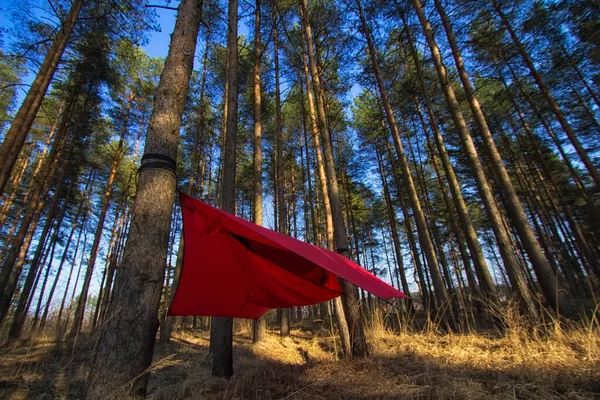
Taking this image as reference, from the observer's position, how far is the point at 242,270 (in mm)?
2752

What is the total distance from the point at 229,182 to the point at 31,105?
5.25m

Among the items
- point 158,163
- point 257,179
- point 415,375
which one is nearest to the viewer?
point 158,163

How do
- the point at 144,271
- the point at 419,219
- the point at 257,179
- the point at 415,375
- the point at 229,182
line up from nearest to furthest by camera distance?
the point at 144,271 → the point at 415,375 → the point at 229,182 → the point at 257,179 → the point at 419,219

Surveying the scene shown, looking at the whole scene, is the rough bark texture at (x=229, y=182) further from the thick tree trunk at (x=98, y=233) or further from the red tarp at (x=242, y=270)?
the thick tree trunk at (x=98, y=233)

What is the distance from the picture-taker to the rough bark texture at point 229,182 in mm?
3483

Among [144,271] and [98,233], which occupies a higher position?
[98,233]

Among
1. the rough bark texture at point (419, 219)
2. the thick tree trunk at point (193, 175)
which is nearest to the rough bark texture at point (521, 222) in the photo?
the rough bark texture at point (419, 219)

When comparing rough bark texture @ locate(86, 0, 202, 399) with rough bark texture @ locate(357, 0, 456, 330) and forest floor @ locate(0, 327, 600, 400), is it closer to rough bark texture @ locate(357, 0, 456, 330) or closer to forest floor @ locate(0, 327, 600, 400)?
forest floor @ locate(0, 327, 600, 400)

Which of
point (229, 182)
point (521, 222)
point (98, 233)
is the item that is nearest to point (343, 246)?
point (229, 182)

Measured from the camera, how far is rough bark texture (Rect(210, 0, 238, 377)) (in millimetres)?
3483

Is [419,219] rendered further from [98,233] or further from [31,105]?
[98,233]

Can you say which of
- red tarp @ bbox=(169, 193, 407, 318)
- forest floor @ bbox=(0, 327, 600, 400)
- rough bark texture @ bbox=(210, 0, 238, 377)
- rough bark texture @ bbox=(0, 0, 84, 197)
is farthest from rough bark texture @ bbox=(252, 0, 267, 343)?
rough bark texture @ bbox=(0, 0, 84, 197)

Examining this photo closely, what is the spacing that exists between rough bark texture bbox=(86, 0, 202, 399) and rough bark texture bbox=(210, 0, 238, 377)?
2.15 meters

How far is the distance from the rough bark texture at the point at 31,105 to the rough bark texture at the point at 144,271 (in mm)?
5459
